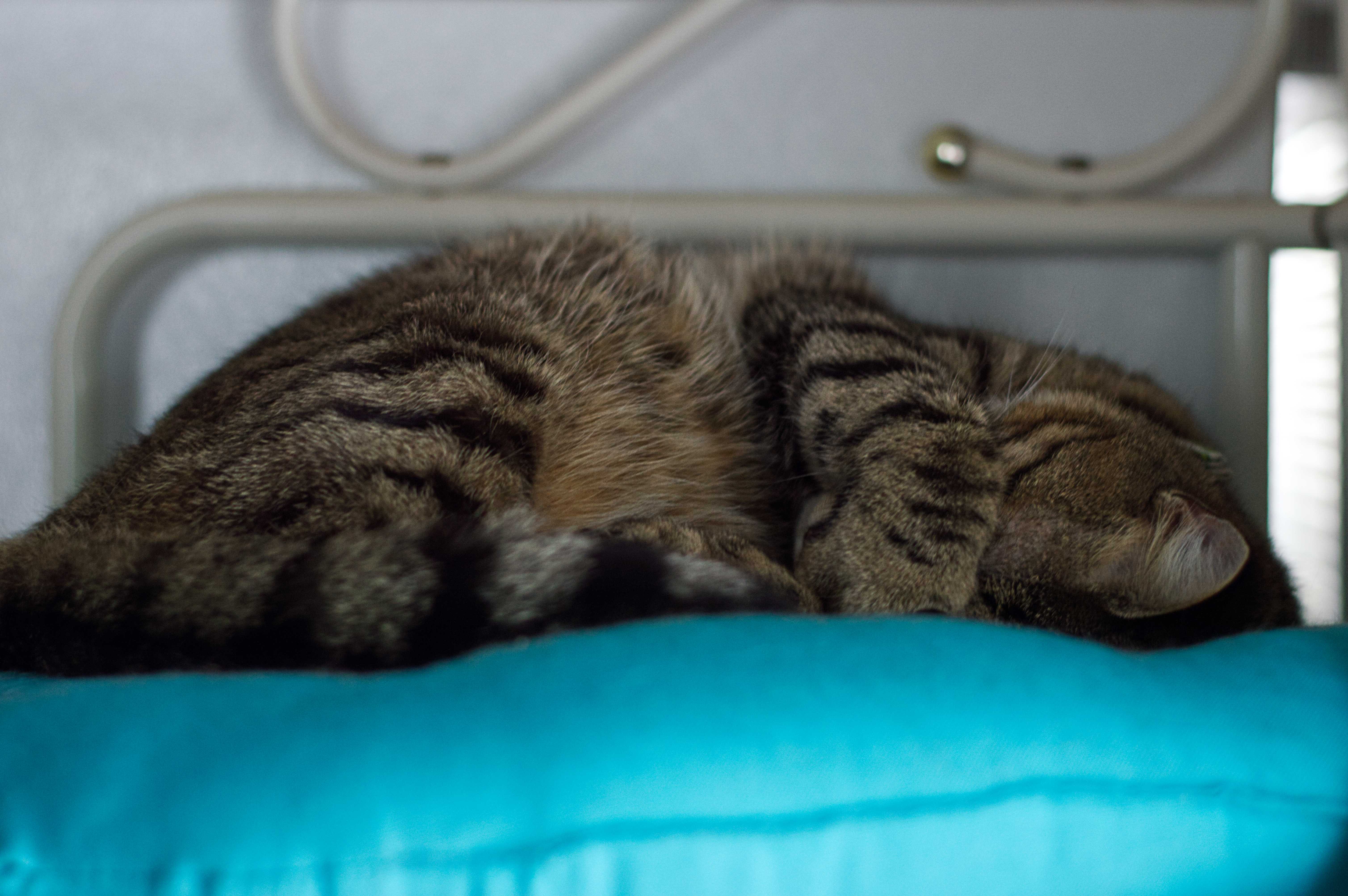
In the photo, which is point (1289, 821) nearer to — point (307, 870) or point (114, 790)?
point (307, 870)

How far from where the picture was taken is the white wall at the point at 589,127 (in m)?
1.69

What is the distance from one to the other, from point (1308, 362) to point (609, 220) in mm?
1465

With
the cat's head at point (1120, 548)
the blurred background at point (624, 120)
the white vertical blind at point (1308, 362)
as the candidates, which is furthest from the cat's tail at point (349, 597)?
the white vertical blind at point (1308, 362)

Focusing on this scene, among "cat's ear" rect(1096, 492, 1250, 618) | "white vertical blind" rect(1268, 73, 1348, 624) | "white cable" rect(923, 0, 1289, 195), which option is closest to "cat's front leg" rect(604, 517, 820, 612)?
"cat's ear" rect(1096, 492, 1250, 618)

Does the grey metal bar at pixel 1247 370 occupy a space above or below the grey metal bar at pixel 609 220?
below

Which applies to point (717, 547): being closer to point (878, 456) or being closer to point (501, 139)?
point (878, 456)

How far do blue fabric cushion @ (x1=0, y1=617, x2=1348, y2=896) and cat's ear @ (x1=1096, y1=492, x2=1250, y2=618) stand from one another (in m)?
0.35

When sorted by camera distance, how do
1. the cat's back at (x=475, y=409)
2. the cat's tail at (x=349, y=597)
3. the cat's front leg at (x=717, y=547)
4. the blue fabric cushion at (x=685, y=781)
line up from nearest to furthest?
the blue fabric cushion at (x=685, y=781)
the cat's tail at (x=349, y=597)
the cat's back at (x=475, y=409)
the cat's front leg at (x=717, y=547)

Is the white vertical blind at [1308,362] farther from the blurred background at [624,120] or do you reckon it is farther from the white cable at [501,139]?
the white cable at [501,139]

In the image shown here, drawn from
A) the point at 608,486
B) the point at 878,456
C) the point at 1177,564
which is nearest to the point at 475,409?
the point at 608,486

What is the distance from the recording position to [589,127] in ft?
5.65

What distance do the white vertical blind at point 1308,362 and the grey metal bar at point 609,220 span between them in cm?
30

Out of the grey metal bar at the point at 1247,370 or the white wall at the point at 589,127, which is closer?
the grey metal bar at the point at 1247,370

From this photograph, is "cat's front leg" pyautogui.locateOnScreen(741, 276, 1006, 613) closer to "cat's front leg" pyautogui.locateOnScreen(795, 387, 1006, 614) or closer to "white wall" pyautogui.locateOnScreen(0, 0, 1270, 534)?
"cat's front leg" pyautogui.locateOnScreen(795, 387, 1006, 614)
